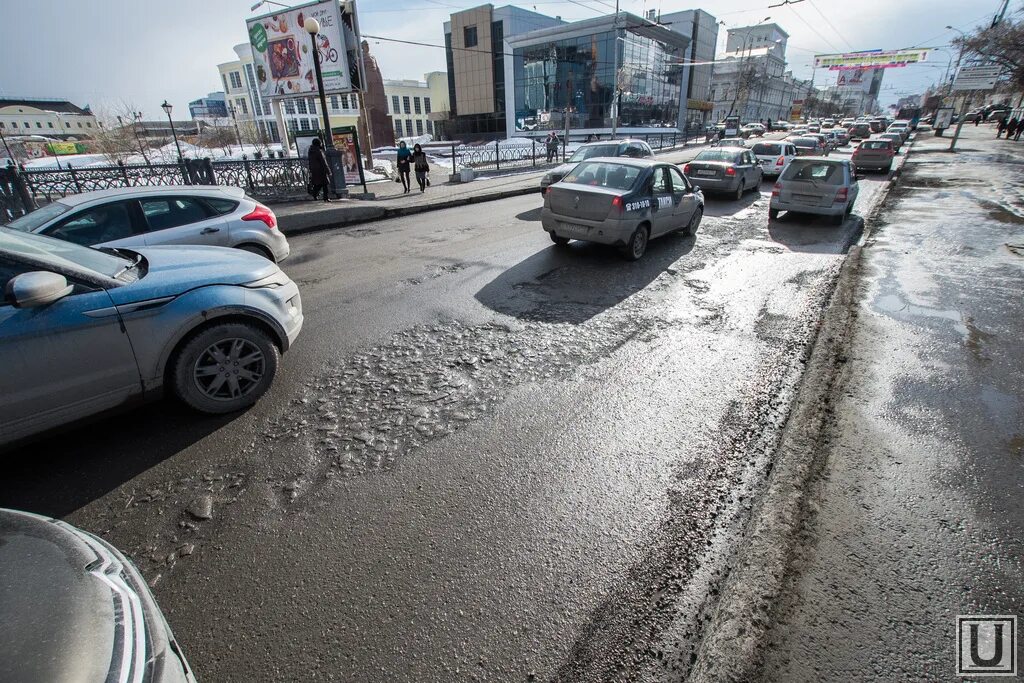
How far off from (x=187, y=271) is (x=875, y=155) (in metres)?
27.1

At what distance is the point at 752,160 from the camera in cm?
1570

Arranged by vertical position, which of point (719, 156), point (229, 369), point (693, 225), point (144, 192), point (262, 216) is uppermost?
point (144, 192)

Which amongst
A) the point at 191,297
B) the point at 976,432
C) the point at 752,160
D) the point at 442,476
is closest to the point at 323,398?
the point at 191,297

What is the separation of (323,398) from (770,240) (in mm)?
9384

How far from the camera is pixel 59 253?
316 cm

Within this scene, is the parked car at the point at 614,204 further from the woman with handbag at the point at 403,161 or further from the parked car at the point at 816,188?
the woman with handbag at the point at 403,161

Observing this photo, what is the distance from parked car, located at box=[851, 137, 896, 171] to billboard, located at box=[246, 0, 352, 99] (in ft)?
74.9

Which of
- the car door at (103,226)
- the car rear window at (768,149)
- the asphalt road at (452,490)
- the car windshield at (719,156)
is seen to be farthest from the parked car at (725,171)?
the car door at (103,226)

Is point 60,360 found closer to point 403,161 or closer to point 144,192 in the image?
point 144,192

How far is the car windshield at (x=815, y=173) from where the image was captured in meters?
11.1

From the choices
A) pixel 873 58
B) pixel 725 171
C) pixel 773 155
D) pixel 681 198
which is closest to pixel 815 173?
pixel 725 171

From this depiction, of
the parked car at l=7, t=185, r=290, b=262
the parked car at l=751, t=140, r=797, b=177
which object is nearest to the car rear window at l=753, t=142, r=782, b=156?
the parked car at l=751, t=140, r=797, b=177

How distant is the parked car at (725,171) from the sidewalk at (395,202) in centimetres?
580

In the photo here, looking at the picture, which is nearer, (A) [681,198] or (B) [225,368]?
(B) [225,368]
